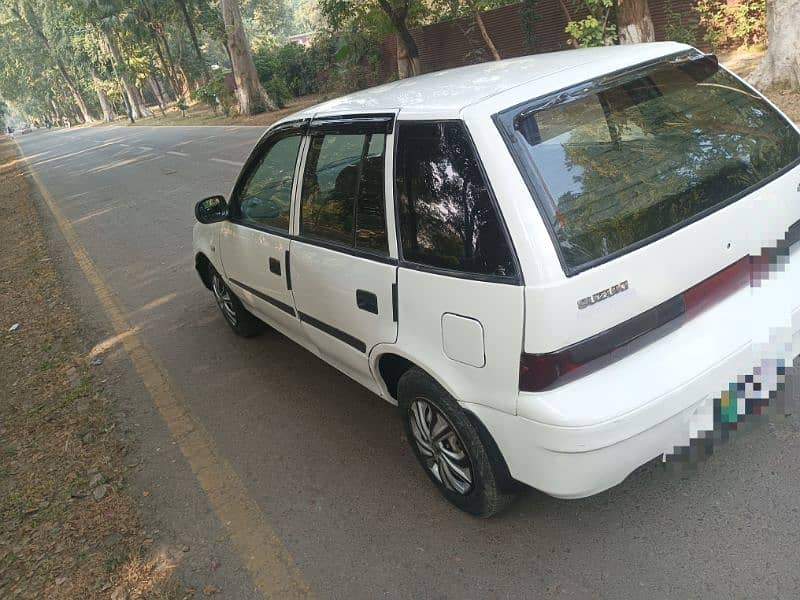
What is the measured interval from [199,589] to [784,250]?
2868mm

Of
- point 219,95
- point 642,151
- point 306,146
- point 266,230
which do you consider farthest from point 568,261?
point 219,95

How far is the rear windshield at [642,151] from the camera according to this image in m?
2.28

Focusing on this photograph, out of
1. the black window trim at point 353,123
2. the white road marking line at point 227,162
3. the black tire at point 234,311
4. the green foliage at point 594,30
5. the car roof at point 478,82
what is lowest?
the white road marking line at point 227,162

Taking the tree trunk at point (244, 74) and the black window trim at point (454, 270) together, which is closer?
the black window trim at point (454, 270)

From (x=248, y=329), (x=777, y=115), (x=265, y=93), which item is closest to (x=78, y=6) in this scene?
(x=265, y=93)

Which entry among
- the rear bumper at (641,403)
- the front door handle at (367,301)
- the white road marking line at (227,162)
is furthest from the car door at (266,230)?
the white road marking line at (227,162)

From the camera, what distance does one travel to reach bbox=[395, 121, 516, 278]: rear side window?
2305 millimetres

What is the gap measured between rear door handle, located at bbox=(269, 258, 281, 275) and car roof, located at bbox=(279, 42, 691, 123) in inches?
36.2

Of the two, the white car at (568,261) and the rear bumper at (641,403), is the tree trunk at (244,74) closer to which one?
the white car at (568,261)

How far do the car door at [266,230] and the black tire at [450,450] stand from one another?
1.18 metres

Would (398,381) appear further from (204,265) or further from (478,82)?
(204,265)

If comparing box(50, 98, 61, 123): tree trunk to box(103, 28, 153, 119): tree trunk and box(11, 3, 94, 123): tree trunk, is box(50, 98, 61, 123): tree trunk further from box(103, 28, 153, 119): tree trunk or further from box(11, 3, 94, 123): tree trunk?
box(103, 28, 153, 119): tree trunk

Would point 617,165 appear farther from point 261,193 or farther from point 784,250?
point 261,193

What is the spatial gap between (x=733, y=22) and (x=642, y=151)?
13.6m
